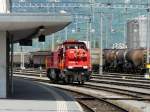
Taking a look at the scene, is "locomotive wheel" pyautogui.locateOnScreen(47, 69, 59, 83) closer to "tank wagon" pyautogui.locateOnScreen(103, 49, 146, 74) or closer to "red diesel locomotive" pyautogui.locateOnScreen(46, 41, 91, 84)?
"red diesel locomotive" pyautogui.locateOnScreen(46, 41, 91, 84)

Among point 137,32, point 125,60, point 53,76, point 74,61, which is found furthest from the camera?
point 137,32

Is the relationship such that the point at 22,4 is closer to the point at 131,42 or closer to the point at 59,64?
the point at 59,64

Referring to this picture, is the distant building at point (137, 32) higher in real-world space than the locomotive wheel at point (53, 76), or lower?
higher

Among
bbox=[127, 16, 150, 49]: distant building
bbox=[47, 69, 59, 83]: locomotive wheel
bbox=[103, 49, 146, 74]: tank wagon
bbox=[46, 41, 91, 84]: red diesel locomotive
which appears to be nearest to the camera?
bbox=[46, 41, 91, 84]: red diesel locomotive

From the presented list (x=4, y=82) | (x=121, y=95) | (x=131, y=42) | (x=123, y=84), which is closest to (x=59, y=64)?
(x=123, y=84)

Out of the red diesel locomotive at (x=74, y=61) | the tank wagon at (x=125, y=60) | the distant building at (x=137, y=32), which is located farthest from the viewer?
the distant building at (x=137, y=32)

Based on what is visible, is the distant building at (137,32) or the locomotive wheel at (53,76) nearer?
the locomotive wheel at (53,76)

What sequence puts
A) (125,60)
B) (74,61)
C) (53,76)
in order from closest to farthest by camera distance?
1. (74,61)
2. (53,76)
3. (125,60)

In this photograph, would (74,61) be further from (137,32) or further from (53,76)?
(137,32)

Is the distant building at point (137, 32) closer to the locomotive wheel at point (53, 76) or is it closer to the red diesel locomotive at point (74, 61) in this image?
the locomotive wheel at point (53, 76)

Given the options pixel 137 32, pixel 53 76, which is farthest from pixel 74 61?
pixel 137 32

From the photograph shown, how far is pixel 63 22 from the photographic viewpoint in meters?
18.8

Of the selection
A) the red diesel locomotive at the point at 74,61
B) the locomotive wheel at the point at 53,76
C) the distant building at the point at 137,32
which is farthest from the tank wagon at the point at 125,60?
the red diesel locomotive at the point at 74,61

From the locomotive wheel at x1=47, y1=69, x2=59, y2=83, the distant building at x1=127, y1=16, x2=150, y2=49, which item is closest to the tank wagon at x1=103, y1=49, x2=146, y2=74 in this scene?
the distant building at x1=127, y1=16, x2=150, y2=49
